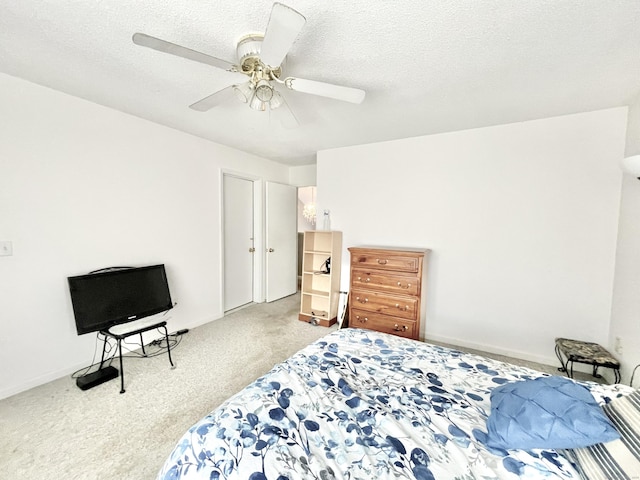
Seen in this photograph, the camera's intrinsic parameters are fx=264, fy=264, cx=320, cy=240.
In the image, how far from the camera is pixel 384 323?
2.93 meters

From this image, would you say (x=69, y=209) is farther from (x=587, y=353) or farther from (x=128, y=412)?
(x=587, y=353)

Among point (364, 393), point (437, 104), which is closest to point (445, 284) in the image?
point (437, 104)

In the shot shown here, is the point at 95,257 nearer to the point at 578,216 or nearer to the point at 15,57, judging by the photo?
the point at 15,57

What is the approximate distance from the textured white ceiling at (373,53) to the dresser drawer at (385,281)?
1.64 m

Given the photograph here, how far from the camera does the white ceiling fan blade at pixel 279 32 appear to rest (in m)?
1.03

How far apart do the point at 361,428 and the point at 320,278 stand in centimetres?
293

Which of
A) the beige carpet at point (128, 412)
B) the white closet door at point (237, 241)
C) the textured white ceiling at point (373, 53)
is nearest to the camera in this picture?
the textured white ceiling at point (373, 53)

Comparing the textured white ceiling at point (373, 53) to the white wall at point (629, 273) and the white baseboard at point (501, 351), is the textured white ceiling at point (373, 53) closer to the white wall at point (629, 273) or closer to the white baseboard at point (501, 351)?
the white wall at point (629, 273)

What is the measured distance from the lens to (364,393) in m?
1.26

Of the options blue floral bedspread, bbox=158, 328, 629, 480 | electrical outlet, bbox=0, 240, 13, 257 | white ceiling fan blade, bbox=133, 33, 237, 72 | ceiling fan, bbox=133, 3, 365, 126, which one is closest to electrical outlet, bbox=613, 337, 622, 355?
blue floral bedspread, bbox=158, 328, 629, 480

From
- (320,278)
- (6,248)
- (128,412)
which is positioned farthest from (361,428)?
(320,278)

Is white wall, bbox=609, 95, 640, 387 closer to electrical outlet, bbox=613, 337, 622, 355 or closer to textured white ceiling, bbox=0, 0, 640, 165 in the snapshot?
electrical outlet, bbox=613, 337, 622, 355

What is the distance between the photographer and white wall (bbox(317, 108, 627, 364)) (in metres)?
2.40

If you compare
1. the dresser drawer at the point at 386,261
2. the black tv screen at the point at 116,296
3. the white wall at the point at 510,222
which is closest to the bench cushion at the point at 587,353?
the white wall at the point at 510,222
